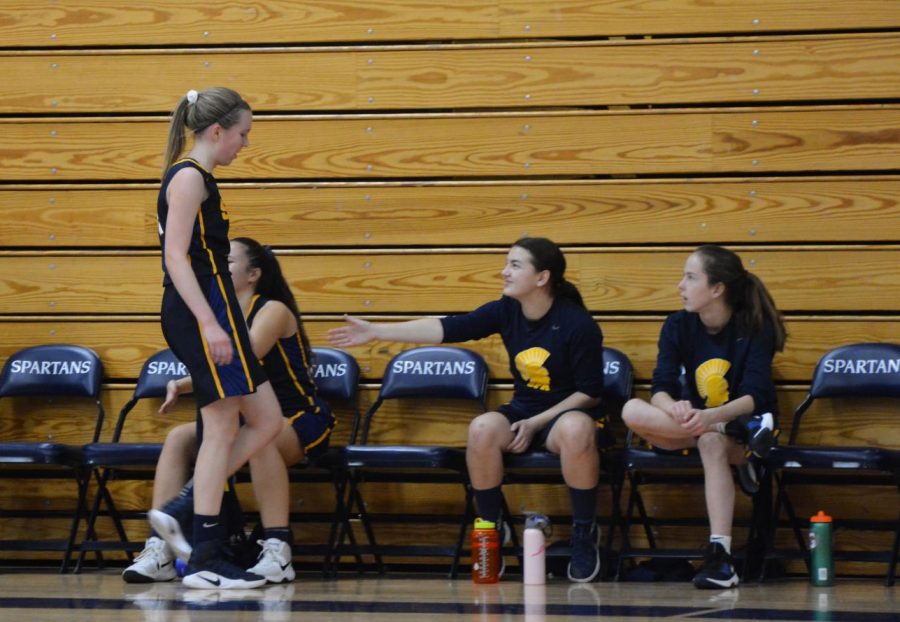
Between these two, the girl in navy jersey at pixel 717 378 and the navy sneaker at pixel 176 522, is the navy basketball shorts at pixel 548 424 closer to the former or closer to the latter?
the girl in navy jersey at pixel 717 378

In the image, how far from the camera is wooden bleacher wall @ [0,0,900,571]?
545 cm

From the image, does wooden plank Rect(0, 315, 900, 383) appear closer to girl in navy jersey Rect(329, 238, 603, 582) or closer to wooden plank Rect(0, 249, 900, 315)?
wooden plank Rect(0, 249, 900, 315)

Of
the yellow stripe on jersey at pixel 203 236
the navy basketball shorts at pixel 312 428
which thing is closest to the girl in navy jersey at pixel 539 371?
the navy basketball shorts at pixel 312 428

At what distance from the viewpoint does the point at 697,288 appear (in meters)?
4.97

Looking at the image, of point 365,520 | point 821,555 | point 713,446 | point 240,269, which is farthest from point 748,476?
point 240,269

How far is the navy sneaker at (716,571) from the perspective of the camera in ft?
14.7

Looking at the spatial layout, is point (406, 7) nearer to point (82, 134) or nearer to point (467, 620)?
point (82, 134)

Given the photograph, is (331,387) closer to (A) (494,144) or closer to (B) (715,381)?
(A) (494,144)

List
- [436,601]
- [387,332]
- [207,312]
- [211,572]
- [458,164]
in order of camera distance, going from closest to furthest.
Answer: [436,601] < [207,312] < [211,572] < [387,332] < [458,164]

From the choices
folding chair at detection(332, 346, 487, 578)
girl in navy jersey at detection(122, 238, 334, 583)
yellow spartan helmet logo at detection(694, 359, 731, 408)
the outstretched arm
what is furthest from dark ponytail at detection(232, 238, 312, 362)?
yellow spartan helmet logo at detection(694, 359, 731, 408)

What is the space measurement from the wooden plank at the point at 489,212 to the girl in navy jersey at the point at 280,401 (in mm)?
624

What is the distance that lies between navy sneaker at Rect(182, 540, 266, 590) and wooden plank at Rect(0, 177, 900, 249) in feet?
5.99

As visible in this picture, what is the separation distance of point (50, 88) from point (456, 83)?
1831 millimetres

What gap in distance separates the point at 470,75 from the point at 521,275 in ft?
3.50
